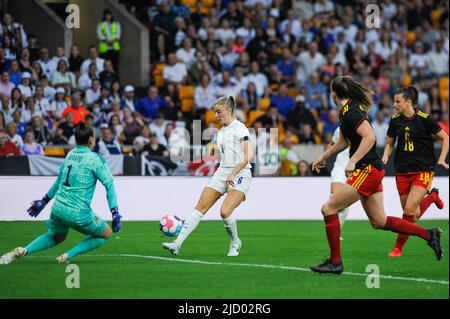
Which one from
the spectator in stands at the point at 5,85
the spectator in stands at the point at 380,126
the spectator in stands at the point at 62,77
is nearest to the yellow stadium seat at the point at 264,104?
the spectator in stands at the point at 380,126

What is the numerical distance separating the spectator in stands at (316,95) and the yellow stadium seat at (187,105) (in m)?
3.45

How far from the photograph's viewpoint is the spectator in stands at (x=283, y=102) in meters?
26.0

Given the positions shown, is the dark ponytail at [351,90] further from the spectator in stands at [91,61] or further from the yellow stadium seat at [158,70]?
the yellow stadium seat at [158,70]

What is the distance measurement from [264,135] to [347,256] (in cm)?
1050

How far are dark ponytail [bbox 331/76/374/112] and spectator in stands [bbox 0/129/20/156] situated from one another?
10402mm

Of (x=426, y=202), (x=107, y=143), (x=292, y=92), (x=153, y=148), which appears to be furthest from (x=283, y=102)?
(x=426, y=202)

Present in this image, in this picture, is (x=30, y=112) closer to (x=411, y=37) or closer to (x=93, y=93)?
(x=93, y=93)

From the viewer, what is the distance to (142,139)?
2261cm

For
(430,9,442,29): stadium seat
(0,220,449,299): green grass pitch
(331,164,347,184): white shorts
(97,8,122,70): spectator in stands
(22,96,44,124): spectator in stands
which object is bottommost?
(0,220,449,299): green grass pitch

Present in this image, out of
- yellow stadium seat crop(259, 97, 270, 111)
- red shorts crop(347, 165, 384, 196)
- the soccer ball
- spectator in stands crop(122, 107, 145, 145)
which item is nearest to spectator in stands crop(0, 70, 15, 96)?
spectator in stands crop(122, 107, 145, 145)

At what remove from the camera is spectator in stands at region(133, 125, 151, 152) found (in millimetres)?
22406

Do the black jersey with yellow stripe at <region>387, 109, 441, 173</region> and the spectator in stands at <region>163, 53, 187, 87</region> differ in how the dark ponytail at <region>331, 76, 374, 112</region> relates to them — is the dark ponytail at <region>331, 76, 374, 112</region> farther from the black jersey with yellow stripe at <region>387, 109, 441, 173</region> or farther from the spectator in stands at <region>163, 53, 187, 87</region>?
the spectator in stands at <region>163, 53, 187, 87</region>
